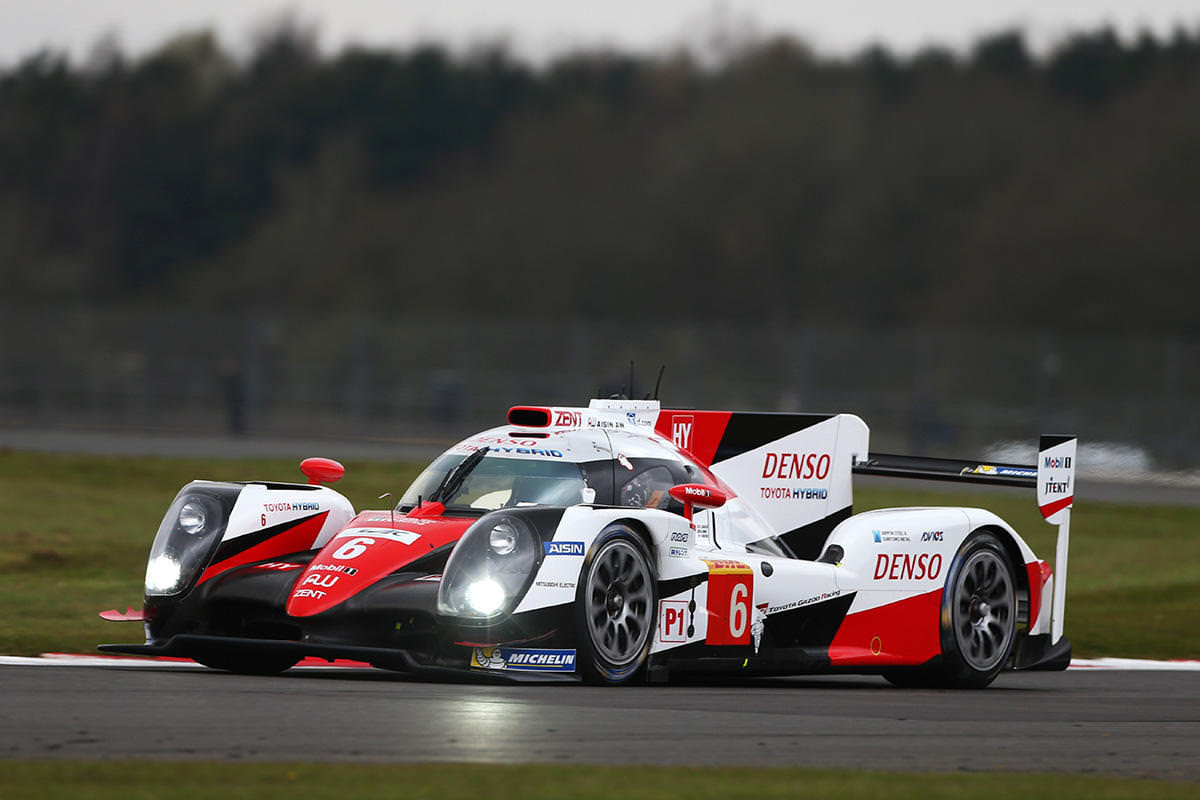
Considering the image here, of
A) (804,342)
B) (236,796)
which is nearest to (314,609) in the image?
(236,796)

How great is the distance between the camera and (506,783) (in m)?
6.64

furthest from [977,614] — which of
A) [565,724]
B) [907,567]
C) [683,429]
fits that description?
[565,724]

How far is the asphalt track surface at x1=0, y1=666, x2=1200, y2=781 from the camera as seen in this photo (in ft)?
24.4

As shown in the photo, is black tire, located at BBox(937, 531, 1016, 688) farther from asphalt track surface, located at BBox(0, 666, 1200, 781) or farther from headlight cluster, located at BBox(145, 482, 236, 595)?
headlight cluster, located at BBox(145, 482, 236, 595)

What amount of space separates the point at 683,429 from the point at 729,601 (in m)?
1.94

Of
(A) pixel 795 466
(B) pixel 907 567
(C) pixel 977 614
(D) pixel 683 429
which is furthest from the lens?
(D) pixel 683 429

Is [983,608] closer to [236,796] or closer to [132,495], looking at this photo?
[236,796]

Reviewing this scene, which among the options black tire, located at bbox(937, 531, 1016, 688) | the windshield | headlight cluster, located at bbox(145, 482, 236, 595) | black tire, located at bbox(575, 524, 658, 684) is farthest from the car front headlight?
black tire, located at bbox(937, 531, 1016, 688)

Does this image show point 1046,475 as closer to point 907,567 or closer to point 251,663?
point 907,567

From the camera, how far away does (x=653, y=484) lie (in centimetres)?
1130

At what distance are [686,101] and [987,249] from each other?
8.56m

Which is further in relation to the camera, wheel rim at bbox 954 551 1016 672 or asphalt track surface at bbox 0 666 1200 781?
wheel rim at bbox 954 551 1016 672

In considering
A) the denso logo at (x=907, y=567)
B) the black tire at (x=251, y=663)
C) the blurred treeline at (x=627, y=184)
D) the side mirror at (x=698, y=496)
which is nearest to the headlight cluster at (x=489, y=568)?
the side mirror at (x=698, y=496)

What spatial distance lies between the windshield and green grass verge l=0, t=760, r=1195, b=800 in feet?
12.6
